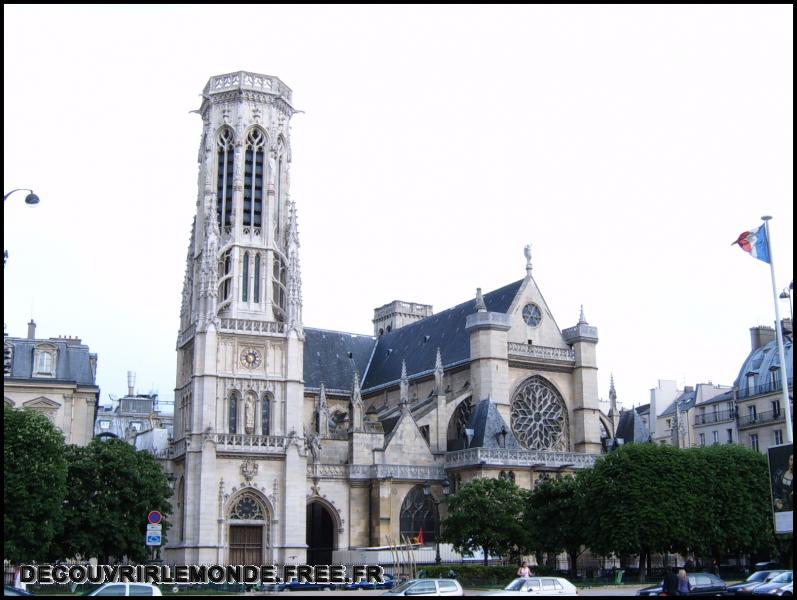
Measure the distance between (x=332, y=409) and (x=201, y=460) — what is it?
16852 mm

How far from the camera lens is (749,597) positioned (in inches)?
1115

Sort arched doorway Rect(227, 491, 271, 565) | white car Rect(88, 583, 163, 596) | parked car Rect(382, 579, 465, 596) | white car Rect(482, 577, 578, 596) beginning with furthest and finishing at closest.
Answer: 1. arched doorway Rect(227, 491, 271, 565)
2. white car Rect(482, 577, 578, 596)
3. parked car Rect(382, 579, 465, 596)
4. white car Rect(88, 583, 163, 596)

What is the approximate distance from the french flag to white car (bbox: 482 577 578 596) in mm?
13479

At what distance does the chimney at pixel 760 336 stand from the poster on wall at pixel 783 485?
48.6 metres

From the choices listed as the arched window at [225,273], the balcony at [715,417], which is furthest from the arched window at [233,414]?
the balcony at [715,417]

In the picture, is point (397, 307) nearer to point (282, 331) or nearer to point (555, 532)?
point (282, 331)

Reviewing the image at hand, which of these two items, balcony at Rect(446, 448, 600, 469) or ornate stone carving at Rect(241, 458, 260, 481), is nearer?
ornate stone carving at Rect(241, 458, 260, 481)

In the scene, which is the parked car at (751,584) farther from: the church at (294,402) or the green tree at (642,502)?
the church at (294,402)

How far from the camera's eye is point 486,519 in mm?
54188

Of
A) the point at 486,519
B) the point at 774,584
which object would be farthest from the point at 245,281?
the point at 774,584

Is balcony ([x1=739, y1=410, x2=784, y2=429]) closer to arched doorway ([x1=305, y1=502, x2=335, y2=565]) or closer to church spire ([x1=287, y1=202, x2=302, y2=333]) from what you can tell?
arched doorway ([x1=305, y1=502, x2=335, y2=565])

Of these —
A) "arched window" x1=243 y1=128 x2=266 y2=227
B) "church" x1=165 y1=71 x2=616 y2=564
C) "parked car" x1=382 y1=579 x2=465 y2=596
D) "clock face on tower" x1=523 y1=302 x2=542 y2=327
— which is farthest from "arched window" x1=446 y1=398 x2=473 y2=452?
"parked car" x1=382 y1=579 x2=465 y2=596

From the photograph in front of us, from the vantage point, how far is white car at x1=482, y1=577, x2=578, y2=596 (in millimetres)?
35250

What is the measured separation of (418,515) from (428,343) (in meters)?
15.2
